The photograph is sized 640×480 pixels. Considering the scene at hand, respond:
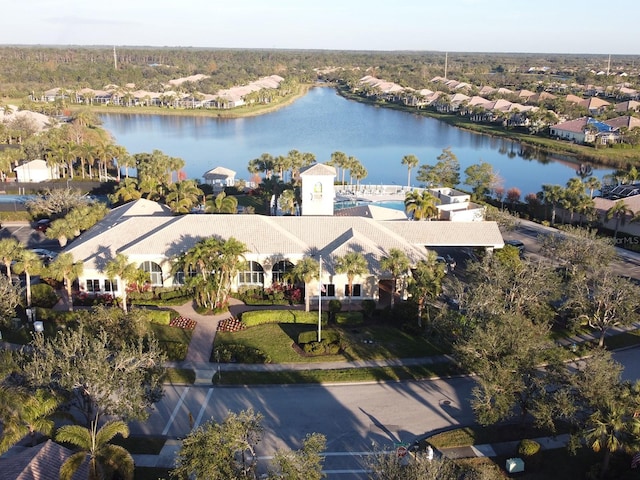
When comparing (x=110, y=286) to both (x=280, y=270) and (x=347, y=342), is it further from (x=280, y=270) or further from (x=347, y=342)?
(x=347, y=342)

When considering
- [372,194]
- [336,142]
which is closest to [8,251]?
[372,194]

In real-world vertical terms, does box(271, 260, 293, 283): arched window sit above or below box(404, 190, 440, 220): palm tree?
below

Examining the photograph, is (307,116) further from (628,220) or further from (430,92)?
(628,220)

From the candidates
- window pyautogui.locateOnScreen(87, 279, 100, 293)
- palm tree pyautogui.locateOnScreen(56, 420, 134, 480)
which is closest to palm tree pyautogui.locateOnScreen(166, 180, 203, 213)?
window pyautogui.locateOnScreen(87, 279, 100, 293)

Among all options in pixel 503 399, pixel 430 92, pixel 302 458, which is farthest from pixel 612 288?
pixel 430 92

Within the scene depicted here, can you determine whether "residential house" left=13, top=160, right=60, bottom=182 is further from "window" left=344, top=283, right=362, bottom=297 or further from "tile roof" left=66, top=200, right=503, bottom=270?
"window" left=344, top=283, right=362, bottom=297

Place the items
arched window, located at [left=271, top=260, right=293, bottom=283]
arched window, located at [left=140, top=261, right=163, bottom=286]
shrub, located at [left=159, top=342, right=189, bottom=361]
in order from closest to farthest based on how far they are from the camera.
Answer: shrub, located at [left=159, top=342, right=189, bottom=361] → arched window, located at [left=140, top=261, right=163, bottom=286] → arched window, located at [left=271, top=260, right=293, bottom=283]
